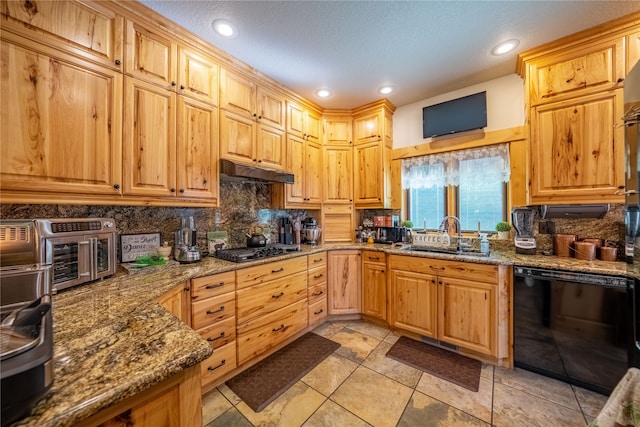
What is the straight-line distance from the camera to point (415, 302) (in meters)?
2.41

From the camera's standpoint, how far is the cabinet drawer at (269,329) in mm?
1929

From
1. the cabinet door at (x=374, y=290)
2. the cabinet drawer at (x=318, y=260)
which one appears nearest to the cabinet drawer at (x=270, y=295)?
the cabinet drawer at (x=318, y=260)

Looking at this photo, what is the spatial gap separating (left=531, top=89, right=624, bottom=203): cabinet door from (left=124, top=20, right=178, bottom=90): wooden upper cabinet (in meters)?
3.03

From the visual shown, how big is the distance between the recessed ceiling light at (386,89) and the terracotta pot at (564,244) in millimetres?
2170

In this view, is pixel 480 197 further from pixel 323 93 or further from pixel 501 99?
pixel 323 93

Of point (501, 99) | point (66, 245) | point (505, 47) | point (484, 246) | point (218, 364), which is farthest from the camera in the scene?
point (501, 99)

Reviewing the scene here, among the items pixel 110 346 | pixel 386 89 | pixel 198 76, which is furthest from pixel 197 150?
pixel 386 89


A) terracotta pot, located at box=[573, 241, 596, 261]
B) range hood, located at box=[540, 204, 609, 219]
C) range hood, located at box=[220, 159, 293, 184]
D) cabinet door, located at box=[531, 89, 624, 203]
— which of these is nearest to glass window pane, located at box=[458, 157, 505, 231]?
range hood, located at box=[540, 204, 609, 219]

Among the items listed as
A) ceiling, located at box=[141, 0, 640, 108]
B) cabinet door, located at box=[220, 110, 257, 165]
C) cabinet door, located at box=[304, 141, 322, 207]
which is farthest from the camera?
cabinet door, located at box=[304, 141, 322, 207]

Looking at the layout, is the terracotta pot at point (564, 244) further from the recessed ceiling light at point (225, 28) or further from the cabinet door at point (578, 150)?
the recessed ceiling light at point (225, 28)

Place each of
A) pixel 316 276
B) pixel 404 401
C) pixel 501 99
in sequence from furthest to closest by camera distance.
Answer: pixel 316 276
pixel 501 99
pixel 404 401

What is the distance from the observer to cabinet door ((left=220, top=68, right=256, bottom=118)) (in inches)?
83.7

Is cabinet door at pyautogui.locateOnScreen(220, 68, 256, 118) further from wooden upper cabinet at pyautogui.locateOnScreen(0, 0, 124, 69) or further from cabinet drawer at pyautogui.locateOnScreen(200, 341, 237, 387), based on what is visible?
cabinet drawer at pyautogui.locateOnScreen(200, 341, 237, 387)

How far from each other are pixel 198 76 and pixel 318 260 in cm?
206
